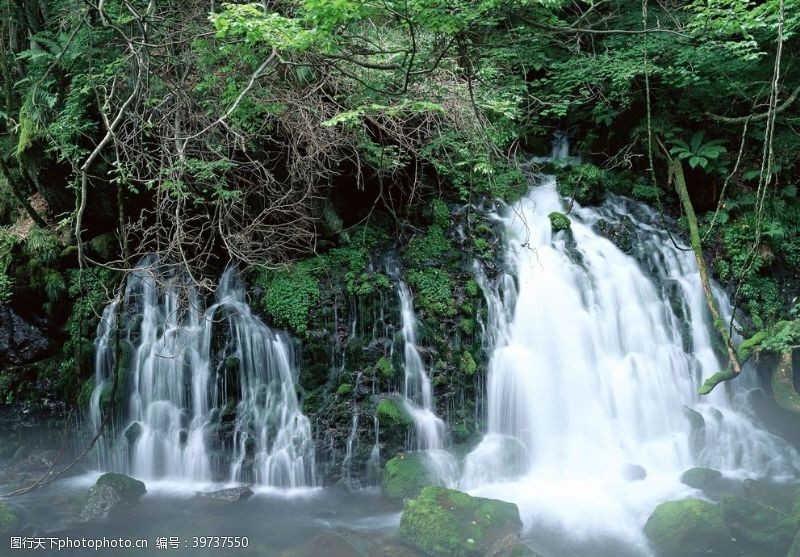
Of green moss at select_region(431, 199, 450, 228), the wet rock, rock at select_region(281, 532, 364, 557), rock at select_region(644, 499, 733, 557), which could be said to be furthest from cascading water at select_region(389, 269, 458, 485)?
the wet rock

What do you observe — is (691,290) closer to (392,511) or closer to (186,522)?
(392,511)

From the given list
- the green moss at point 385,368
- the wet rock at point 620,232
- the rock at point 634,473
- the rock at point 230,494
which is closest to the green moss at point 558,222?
the wet rock at point 620,232

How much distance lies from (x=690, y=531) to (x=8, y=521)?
680 cm

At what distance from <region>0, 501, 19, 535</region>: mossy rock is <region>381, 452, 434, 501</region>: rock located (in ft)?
12.6

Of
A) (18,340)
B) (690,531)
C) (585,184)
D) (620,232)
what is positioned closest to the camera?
(690,531)

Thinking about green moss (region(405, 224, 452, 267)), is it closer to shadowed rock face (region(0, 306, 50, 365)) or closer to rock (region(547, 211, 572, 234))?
rock (region(547, 211, 572, 234))

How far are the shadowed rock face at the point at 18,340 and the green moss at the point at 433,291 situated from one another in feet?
16.8

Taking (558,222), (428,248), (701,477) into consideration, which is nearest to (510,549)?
(701,477)

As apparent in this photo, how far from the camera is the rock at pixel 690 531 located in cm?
563

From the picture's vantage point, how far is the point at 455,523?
579cm

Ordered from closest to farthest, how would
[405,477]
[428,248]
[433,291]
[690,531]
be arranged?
[690,531]
[405,477]
[433,291]
[428,248]

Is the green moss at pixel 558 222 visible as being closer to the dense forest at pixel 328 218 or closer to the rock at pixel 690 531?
the dense forest at pixel 328 218

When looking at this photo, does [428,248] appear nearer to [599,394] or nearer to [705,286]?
[599,394]

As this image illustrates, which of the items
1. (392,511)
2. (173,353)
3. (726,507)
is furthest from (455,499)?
(173,353)
